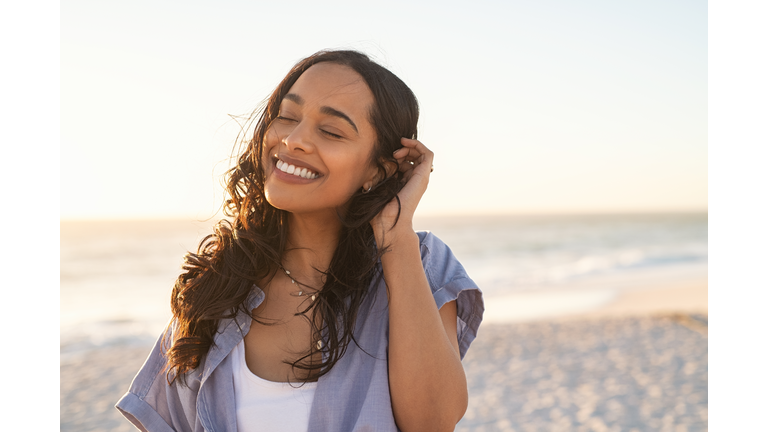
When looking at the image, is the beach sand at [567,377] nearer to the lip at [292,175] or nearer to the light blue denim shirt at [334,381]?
the light blue denim shirt at [334,381]

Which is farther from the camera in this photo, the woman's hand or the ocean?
the ocean

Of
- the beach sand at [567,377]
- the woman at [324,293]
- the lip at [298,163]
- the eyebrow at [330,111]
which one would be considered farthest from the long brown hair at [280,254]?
the beach sand at [567,377]

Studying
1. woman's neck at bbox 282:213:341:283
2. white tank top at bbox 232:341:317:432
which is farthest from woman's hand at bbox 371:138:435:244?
white tank top at bbox 232:341:317:432

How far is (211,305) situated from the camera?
1.99 meters

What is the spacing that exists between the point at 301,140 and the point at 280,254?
53 cm

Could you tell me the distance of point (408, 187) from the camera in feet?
6.70

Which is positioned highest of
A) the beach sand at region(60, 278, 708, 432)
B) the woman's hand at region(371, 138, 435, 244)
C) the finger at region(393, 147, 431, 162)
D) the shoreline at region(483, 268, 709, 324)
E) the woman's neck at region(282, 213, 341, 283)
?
the finger at region(393, 147, 431, 162)

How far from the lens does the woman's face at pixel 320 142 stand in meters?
1.89

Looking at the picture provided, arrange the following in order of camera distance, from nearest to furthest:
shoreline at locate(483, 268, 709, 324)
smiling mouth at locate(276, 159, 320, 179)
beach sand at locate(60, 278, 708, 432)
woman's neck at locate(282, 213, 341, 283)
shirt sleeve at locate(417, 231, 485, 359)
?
smiling mouth at locate(276, 159, 320, 179)
shirt sleeve at locate(417, 231, 485, 359)
woman's neck at locate(282, 213, 341, 283)
beach sand at locate(60, 278, 708, 432)
shoreline at locate(483, 268, 709, 324)

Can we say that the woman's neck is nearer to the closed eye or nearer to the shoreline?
the closed eye

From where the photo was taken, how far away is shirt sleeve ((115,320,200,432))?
6.37 feet

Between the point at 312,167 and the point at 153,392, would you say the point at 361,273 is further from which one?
the point at 153,392

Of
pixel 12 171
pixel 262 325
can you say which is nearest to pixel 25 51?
pixel 12 171

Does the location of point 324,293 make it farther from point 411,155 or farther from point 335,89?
point 335,89
